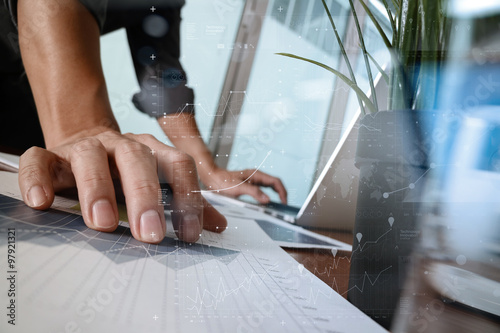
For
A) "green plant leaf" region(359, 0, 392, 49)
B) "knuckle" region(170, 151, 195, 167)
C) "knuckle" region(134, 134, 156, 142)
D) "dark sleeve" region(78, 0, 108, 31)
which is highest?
"dark sleeve" region(78, 0, 108, 31)

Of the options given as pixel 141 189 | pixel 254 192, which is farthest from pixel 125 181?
pixel 254 192

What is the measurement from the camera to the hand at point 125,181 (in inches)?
10.8

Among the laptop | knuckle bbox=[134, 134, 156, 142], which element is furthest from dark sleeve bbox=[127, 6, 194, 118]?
the laptop

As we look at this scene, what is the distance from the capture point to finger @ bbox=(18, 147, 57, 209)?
0.89 ft

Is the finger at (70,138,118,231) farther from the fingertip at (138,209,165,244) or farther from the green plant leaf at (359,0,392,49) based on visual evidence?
the green plant leaf at (359,0,392,49)

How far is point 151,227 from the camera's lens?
0.90ft

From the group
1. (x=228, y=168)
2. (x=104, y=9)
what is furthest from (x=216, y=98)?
(x=104, y=9)

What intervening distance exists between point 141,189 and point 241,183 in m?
0.09

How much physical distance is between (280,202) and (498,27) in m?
0.26

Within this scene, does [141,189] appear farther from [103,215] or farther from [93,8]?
[93,8]

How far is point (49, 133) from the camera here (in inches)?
14.7

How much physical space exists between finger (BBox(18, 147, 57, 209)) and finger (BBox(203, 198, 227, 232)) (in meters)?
0.13
